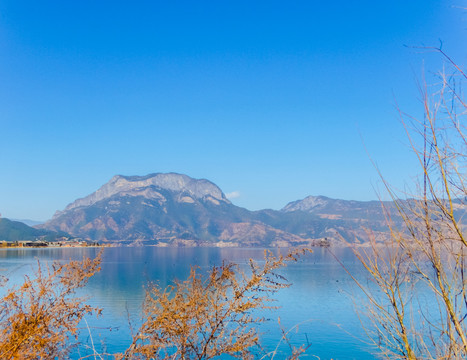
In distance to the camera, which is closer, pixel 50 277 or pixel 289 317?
pixel 50 277

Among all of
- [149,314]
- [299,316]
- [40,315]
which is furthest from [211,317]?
[299,316]

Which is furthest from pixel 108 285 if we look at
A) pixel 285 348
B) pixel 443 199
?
pixel 443 199

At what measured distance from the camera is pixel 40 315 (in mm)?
5633

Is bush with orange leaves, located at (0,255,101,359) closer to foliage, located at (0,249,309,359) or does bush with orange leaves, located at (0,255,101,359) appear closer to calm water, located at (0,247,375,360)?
foliage, located at (0,249,309,359)

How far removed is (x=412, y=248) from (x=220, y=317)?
11.9 feet

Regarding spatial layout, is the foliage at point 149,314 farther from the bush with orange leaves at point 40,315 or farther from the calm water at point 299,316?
the calm water at point 299,316

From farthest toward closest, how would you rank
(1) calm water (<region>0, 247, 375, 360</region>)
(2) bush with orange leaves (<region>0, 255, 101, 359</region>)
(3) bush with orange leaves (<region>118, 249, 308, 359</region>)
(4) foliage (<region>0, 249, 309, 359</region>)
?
(1) calm water (<region>0, 247, 375, 360</region>) → (3) bush with orange leaves (<region>118, 249, 308, 359</region>) → (4) foliage (<region>0, 249, 309, 359</region>) → (2) bush with orange leaves (<region>0, 255, 101, 359</region>)

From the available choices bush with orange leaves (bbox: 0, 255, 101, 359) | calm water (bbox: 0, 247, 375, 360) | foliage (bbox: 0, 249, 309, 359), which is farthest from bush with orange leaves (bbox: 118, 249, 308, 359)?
calm water (bbox: 0, 247, 375, 360)

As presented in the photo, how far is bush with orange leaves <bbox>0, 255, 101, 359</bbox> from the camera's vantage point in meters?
5.21

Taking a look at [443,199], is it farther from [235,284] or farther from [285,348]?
[285,348]

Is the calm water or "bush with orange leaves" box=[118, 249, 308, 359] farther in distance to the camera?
the calm water

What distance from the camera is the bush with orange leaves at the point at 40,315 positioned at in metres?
5.21

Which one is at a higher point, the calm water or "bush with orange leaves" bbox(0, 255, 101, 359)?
"bush with orange leaves" bbox(0, 255, 101, 359)

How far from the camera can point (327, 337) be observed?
37625 mm
